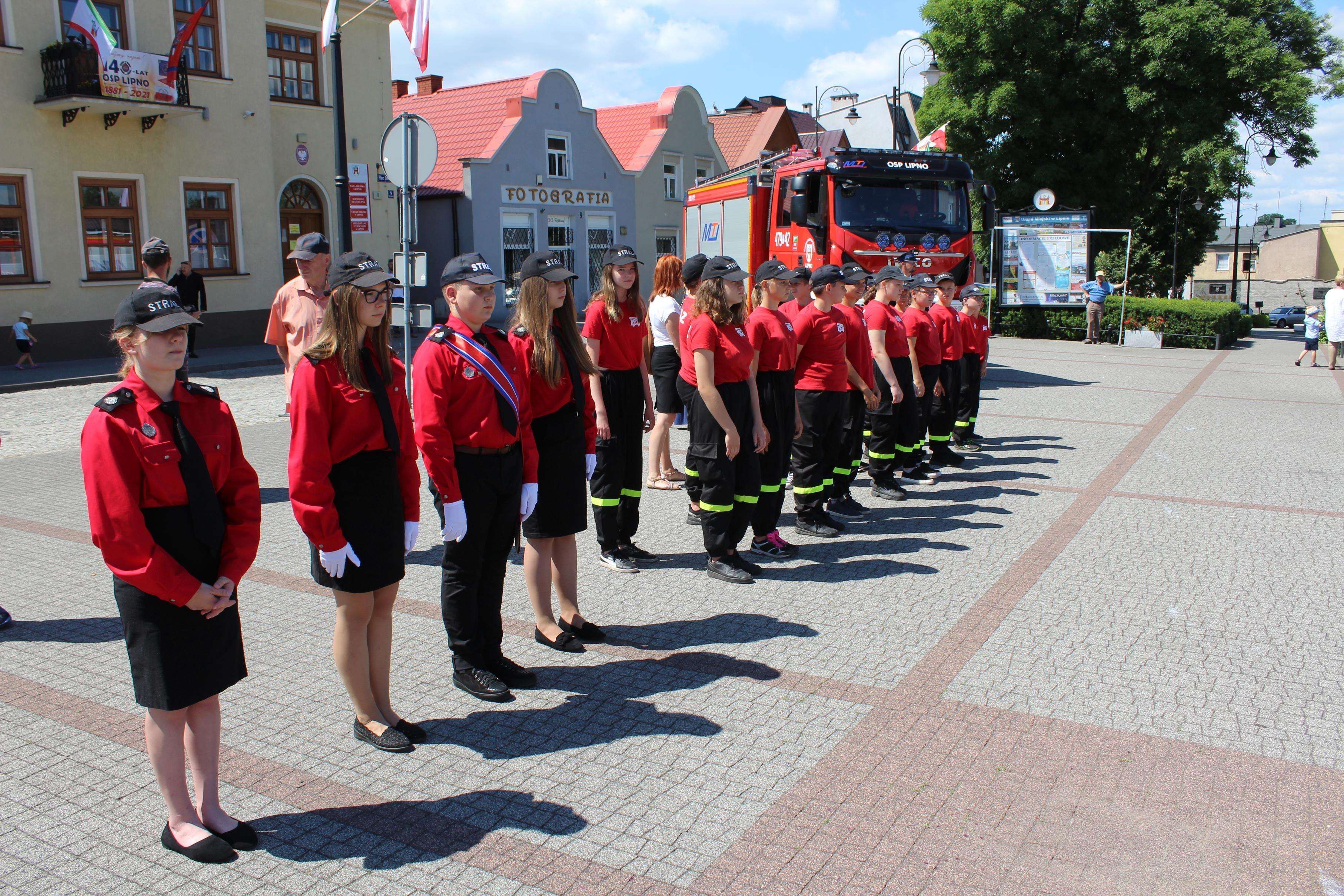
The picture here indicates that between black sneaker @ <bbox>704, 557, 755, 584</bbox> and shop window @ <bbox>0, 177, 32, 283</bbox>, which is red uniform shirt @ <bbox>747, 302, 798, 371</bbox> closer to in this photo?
black sneaker @ <bbox>704, 557, 755, 584</bbox>

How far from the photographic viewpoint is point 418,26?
1235 cm

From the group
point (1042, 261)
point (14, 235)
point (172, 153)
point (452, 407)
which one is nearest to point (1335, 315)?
point (1042, 261)

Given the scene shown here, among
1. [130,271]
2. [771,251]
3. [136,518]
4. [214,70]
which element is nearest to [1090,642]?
[136,518]

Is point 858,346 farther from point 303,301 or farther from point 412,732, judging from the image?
point 412,732

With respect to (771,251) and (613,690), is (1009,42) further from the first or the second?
(613,690)

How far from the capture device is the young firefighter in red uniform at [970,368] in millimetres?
10344

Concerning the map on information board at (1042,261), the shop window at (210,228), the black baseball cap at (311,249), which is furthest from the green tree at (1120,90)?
the black baseball cap at (311,249)

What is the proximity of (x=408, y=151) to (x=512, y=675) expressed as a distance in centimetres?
604

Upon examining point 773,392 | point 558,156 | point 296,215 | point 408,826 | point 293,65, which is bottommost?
point 408,826

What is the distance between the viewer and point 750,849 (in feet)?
11.0

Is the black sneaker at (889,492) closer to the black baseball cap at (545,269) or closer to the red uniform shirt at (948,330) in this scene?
the red uniform shirt at (948,330)

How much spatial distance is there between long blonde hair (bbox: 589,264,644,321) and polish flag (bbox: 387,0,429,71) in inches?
289

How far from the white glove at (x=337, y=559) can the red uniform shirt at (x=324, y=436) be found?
14 mm

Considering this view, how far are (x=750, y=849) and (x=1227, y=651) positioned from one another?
301 centimetres
